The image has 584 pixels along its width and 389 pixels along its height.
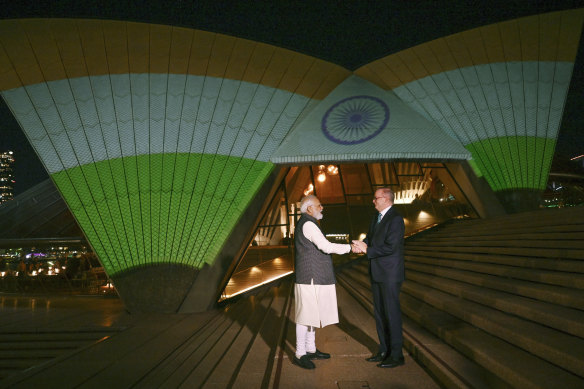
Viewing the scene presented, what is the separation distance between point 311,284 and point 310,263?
211 mm

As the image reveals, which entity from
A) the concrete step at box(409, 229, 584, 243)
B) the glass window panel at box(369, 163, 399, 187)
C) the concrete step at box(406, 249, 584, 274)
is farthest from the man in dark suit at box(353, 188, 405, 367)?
the glass window panel at box(369, 163, 399, 187)

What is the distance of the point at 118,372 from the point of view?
348 centimetres

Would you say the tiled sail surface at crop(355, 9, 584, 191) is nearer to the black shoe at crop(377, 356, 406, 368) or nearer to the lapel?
the lapel

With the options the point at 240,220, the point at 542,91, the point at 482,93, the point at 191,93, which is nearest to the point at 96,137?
the point at 191,93

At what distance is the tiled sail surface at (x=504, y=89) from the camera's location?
931 cm

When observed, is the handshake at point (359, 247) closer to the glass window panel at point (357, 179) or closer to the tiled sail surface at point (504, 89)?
the tiled sail surface at point (504, 89)

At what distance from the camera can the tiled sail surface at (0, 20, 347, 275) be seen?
726 cm

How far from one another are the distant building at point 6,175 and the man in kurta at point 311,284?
565ft

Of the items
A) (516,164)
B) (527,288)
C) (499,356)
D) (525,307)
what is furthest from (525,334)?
(516,164)

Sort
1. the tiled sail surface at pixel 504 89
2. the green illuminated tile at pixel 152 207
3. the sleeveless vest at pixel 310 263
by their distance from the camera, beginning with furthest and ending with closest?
the tiled sail surface at pixel 504 89 < the green illuminated tile at pixel 152 207 < the sleeveless vest at pixel 310 263

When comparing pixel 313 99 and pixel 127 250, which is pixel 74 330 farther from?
pixel 313 99

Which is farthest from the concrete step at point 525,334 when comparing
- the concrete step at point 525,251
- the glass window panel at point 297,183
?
the glass window panel at point 297,183

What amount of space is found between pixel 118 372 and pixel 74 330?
330 centimetres

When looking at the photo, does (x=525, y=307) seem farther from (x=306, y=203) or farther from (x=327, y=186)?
(x=327, y=186)
